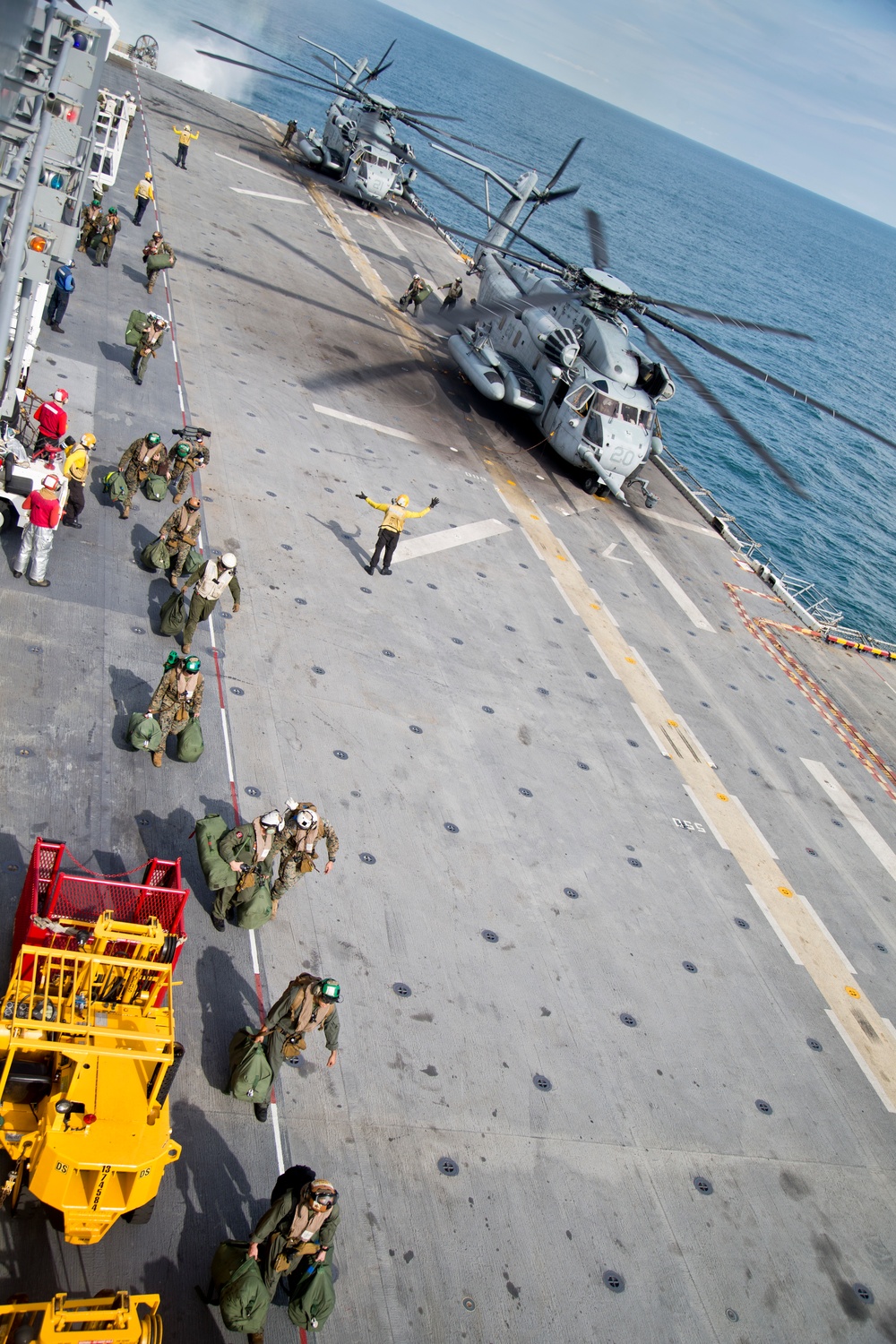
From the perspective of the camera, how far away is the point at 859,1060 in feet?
39.9

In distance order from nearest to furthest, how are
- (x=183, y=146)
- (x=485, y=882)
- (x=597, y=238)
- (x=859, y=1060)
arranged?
(x=485, y=882)
(x=859, y=1060)
(x=597, y=238)
(x=183, y=146)

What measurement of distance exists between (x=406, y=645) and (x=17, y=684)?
6408mm

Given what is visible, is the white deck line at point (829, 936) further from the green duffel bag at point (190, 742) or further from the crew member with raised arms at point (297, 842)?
the green duffel bag at point (190, 742)

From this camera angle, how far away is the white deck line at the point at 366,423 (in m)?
22.4

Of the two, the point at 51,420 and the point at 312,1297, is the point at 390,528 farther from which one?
the point at 312,1297

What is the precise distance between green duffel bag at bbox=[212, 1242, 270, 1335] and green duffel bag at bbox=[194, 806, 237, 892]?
11.7 ft

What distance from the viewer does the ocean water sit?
43.7 m

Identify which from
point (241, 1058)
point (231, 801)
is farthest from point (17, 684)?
point (241, 1058)

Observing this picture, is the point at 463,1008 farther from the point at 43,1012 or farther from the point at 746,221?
the point at 746,221

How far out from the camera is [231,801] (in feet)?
37.1

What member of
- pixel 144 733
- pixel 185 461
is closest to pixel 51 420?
pixel 185 461

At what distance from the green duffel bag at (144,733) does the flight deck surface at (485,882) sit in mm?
265

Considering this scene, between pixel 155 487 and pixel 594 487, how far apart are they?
1273cm

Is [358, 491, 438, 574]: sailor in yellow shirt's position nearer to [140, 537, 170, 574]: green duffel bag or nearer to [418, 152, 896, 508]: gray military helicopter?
[140, 537, 170, 574]: green duffel bag
